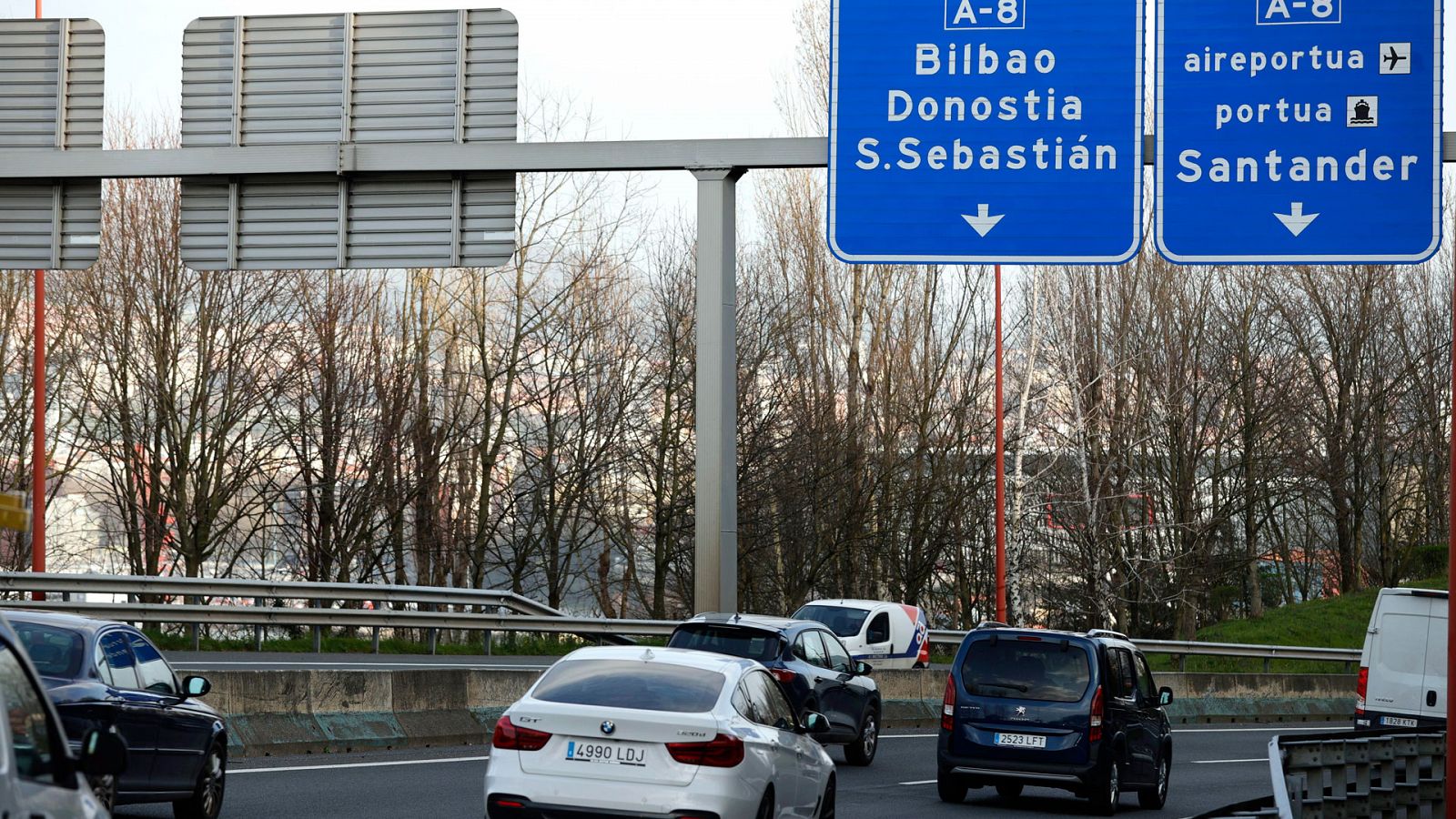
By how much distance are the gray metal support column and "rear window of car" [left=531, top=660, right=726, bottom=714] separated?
6148 millimetres

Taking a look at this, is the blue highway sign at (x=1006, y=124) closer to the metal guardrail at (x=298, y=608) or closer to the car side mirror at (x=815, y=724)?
the car side mirror at (x=815, y=724)

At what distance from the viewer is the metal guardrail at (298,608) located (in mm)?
23188

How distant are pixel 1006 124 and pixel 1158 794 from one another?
711 cm

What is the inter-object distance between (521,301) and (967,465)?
46.1ft

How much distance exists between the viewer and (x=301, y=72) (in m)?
17.5

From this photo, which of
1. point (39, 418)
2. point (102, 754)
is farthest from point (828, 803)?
point (39, 418)

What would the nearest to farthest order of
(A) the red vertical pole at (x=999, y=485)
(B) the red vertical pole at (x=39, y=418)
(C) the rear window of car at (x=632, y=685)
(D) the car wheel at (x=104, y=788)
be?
(D) the car wheel at (x=104, y=788), (C) the rear window of car at (x=632, y=685), (B) the red vertical pole at (x=39, y=418), (A) the red vertical pole at (x=999, y=485)

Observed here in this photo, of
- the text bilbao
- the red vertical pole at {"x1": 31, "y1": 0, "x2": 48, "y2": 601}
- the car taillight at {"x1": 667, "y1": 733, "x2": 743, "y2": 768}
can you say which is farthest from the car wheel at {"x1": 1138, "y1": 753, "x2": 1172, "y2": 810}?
the red vertical pole at {"x1": 31, "y1": 0, "x2": 48, "y2": 601}

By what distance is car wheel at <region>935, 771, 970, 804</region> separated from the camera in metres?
17.0

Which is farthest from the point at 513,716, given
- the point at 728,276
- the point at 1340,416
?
the point at 1340,416

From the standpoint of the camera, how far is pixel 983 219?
15.3m

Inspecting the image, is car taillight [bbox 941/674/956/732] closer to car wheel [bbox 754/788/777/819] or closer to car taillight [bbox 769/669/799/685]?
car taillight [bbox 769/669/799/685]

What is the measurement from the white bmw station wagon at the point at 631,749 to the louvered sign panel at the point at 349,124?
23.3 feet

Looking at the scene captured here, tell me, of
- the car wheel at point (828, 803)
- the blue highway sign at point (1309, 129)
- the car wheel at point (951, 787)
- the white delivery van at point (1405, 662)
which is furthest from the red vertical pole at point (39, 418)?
the blue highway sign at point (1309, 129)
